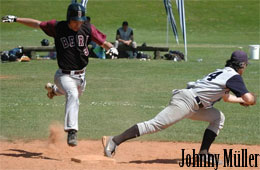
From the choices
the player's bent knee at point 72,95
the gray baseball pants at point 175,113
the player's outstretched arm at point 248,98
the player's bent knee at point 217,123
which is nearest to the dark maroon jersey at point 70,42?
the player's bent knee at point 72,95

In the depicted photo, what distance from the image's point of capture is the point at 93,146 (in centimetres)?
973

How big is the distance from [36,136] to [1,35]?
3039cm

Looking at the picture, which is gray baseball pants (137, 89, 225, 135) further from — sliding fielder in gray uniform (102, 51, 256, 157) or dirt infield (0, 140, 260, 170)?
dirt infield (0, 140, 260, 170)

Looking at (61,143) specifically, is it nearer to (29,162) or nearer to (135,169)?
(29,162)

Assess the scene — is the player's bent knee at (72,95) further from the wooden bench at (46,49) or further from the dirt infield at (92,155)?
the wooden bench at (46,49)

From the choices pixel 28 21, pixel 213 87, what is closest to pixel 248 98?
pixel 213 87

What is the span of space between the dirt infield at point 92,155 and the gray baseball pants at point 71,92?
0.56 meters

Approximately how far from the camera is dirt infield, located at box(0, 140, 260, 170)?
25.7 feet

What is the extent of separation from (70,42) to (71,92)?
760 mm

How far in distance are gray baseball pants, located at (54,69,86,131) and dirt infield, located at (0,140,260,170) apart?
1.84ft

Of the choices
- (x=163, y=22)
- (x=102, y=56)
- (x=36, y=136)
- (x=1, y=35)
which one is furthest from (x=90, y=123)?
(x=163, y=22)

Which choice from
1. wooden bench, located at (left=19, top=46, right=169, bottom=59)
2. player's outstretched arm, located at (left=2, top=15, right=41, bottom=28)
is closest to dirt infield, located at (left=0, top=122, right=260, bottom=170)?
player's outstretched arm, located at (left=2, top=15, right=41, bottom=28)

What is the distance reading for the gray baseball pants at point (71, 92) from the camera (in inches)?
331

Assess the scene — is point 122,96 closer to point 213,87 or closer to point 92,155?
point 92,155
